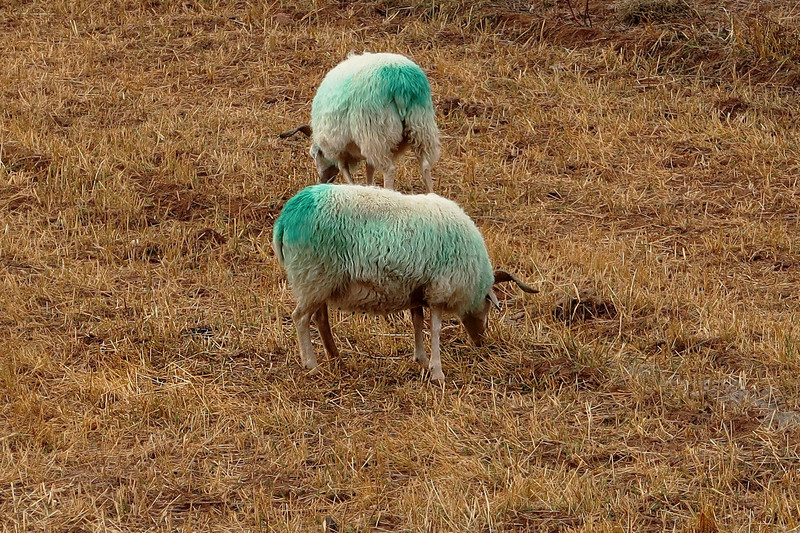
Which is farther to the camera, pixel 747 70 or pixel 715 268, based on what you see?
pixel 747 70

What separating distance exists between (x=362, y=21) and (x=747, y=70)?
13.1ft

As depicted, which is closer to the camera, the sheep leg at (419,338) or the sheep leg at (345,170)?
the sheep leg at (419,338)

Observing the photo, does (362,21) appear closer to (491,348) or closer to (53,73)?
(53,73)

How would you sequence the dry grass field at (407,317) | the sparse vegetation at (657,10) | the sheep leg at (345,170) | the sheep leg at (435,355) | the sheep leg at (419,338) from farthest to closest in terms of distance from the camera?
the sparse vegetation at (657,10)
the sheep leg at (345,170)
the sheep leg at (419,338)
the sheep leg at (435,355)
the dry grass field at (407,317)

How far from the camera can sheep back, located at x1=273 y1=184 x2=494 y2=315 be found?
5.80 meters

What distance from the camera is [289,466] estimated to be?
5184mm

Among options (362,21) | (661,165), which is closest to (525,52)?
(362,21)

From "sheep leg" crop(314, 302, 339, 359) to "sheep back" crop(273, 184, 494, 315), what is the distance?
0.79 feet

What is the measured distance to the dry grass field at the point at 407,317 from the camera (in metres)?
5.00

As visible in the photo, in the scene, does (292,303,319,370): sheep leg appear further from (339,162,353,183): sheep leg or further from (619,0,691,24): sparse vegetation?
(619,0,691,24): sparse vegetation

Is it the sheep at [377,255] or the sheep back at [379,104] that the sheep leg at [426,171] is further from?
the sheep at [377,255]

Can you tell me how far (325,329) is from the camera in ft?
20.5

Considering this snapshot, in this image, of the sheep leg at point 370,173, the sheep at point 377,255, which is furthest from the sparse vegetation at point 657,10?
the sheep at point 377,255

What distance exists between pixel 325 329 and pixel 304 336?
5.4 inches
